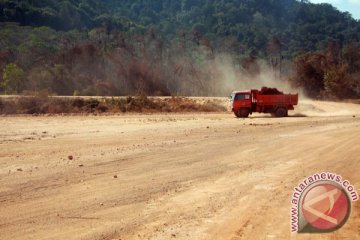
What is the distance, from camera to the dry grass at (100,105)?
38.6 meters

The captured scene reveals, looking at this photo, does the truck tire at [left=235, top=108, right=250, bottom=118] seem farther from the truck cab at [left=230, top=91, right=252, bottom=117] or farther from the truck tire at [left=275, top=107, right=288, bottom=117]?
the truck tire at [left=275, top=107, right=288, bottom=117]

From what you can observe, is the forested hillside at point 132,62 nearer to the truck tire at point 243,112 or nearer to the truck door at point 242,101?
the truck door at point 242,101

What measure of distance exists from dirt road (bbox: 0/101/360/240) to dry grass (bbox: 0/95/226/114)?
17620mm

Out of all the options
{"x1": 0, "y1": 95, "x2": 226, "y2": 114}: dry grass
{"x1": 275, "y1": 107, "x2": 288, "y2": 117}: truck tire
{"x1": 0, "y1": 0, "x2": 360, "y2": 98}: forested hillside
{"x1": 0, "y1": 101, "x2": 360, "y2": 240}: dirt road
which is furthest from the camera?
{"x1": 0, "y1": 0, "x2": 360, "y2": 98}: forested hillside

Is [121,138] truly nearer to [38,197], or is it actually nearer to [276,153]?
[276,153]

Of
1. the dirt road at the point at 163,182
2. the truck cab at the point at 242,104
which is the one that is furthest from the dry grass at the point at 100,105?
the dirt road at the point at 163,182

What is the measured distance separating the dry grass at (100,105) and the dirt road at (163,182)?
17620mm

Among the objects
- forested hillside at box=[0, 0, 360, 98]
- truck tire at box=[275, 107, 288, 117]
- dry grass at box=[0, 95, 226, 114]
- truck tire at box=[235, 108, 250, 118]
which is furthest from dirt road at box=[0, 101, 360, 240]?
forested hillside at box=[0, 0, 360, 98]

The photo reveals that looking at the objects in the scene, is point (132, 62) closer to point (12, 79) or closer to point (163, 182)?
point (12, 79)

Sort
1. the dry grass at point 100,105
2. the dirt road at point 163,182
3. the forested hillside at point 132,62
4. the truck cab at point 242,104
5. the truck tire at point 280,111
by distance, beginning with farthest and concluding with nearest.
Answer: the forested hillside at point 132,62
the dry grass at point 100,105
the truck tire at point 280,111
the truck cab at point 242,104
the dirt road at point 163,182

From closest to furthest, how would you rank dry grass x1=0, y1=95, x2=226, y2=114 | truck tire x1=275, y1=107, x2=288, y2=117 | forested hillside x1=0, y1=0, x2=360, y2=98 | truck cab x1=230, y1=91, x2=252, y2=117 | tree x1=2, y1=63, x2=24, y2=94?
1. truck cab x1=230, y1=91, x2=252, y2=117
2. truck tire x1=275, y1=107, x2=288, y2=117
3. dry grass x1=0, y1=95, x2=226, y2=114
4. tree x1=2, y1=63, x2=24, y2=94
5. forested hillside x1=0, y1=0, x2=360, y2=98

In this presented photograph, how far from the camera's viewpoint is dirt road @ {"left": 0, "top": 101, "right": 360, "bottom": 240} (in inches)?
308

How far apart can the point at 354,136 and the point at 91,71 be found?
169 feet

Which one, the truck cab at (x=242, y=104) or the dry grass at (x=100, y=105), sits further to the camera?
the dry grass at (x=100, y=105)
